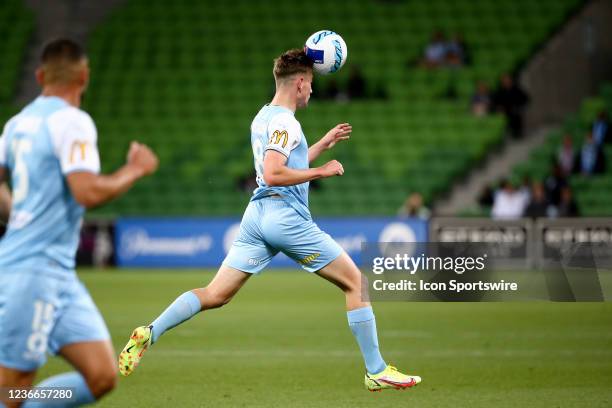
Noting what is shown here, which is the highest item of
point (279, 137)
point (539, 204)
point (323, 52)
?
point (539, 204)

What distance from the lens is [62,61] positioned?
471 centimetres

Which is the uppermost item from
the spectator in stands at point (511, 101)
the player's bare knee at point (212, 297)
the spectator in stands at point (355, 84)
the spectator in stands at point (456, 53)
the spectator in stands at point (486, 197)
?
the spectator in stands at point (456, 53)

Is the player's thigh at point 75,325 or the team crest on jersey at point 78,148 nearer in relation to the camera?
the team crest on jersey at point 78,148

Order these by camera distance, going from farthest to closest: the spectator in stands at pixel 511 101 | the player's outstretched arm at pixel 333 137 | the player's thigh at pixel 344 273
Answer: the spectator in stands at pixel 511 101, the player's outstretched arm at pixel 333 137, the player's thigh at pixel 344 273

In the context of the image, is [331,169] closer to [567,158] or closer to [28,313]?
[28,313]

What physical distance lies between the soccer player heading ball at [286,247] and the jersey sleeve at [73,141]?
2539 mm

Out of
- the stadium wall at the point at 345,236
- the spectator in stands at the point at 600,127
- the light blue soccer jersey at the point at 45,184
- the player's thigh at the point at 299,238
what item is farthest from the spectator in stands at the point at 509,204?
the light blue soccer jersey at the point at 45,184

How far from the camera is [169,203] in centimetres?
2527

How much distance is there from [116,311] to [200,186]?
39.6 feet

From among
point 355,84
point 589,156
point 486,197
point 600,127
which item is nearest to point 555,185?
point 589,156

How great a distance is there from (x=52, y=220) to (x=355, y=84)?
871 inches

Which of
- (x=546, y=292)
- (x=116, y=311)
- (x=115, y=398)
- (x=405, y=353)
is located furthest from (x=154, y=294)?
(x=115, y=398)

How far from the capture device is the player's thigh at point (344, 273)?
7297 mm

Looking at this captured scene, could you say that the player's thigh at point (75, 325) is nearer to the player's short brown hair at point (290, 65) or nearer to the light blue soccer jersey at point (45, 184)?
the light blue soccer jersey at point (45, 184)
